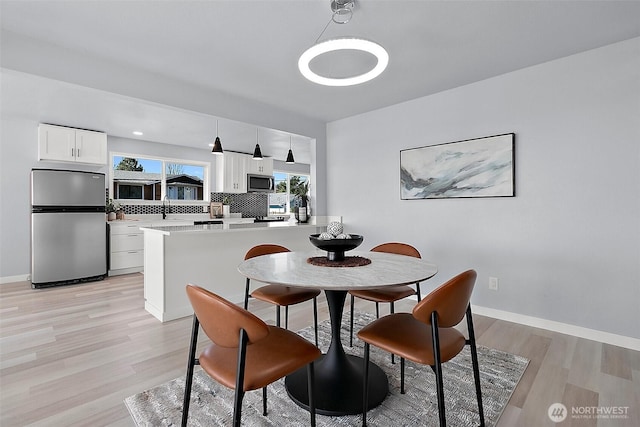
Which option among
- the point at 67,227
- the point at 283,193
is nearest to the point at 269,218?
the point at 283,193

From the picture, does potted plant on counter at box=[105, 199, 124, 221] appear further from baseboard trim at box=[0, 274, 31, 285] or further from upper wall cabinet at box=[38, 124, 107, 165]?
baseboard trim at box=[0, 274, 31, 285]

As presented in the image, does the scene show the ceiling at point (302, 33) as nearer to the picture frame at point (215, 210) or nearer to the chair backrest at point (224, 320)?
the chair backrest at point (224, 320)

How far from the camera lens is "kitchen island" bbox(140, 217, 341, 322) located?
2949 mm

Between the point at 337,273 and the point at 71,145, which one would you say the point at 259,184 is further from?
the point at 337,273

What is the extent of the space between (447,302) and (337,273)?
21.0 inches

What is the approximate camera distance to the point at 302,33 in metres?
2.19

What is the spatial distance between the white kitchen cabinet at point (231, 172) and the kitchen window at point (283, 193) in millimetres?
1200

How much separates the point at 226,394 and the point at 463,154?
9.57 feet

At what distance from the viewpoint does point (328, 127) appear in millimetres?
4473

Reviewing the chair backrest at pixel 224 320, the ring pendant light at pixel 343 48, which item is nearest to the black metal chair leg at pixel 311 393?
the chair backrest at pixel 224 320

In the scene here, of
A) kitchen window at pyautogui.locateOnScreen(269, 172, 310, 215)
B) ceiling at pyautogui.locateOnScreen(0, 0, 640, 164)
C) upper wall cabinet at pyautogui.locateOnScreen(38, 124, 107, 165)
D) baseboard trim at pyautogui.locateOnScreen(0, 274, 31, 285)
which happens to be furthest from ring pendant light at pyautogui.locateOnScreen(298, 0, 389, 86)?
kitchen window at pyautogui.locateOnScreen(269, 172, 310, 215)

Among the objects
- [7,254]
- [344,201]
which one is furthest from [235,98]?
[7,254]

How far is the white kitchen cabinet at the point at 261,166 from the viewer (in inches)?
259

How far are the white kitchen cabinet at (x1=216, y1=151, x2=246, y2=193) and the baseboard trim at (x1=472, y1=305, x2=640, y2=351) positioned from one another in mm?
4849
